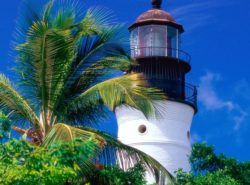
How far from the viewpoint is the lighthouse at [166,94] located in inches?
1042

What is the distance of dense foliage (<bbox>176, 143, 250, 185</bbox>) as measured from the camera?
757 inches

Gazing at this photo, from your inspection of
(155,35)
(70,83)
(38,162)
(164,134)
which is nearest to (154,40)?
(155,35)

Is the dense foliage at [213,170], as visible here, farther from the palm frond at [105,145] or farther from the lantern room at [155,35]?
the lantern room at [155,35]

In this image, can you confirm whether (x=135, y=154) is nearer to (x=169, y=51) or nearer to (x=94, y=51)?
(x=94, y=51)

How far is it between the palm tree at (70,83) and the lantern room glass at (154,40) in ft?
35.1

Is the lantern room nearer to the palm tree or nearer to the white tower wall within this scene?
the white tower wall

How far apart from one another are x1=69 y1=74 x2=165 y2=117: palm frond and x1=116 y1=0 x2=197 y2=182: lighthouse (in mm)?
9863

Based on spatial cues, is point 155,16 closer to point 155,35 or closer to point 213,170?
point 155,35

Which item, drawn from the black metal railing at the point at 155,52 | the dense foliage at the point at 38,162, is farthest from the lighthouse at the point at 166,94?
the dense foliage at the point at 38,162

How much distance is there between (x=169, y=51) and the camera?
27.6 meters

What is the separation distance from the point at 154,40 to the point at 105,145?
39.9ft

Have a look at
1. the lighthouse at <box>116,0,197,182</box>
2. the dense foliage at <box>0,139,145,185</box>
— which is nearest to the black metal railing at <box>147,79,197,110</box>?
the lighthouse at <box>116,0,197,182</box>

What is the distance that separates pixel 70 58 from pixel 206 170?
6957 mm

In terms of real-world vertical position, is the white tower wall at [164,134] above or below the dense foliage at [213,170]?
above
